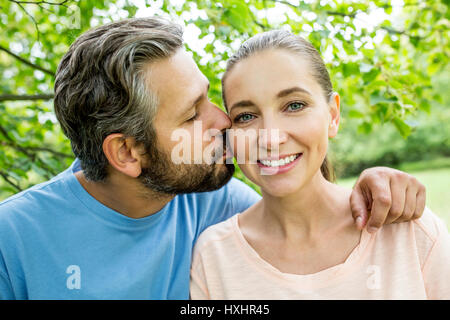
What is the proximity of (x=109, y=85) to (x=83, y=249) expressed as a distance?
31.2 inches

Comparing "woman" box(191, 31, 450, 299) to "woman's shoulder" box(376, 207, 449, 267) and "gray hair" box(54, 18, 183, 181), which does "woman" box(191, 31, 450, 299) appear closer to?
"woman's shoulder" box(376, 207, 449, 267)

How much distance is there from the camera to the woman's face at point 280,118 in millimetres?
1658

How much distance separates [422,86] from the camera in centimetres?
313

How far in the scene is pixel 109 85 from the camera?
202cm

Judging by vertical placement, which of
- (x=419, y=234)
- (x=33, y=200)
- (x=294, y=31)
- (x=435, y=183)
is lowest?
(x=419, y=234)

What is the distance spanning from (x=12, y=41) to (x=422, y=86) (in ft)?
14.0

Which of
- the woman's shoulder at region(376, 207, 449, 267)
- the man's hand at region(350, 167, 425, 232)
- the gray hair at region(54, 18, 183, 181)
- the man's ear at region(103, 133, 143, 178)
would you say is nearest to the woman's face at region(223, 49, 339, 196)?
the man's hand at region(350, 167, 425, 232)

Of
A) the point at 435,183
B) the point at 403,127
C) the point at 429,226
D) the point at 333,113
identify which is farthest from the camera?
the point at 435,183

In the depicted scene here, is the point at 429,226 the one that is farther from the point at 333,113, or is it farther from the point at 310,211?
the point at 333,113

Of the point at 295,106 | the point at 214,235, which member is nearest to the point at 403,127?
the point at 295,106

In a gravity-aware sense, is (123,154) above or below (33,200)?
above

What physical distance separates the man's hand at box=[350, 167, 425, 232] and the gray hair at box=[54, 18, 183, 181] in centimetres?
106

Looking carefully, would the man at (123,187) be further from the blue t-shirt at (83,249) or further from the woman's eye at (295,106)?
the woman's eye at (295,106)

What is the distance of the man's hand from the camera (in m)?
1.62
